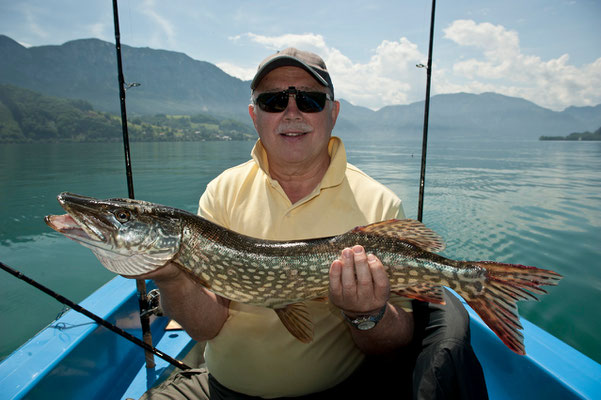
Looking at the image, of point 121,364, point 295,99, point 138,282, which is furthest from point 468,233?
point 121,364

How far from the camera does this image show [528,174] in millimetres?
23078

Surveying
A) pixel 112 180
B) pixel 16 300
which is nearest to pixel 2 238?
pixel 16 300

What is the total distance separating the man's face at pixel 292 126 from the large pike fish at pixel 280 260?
79 cm

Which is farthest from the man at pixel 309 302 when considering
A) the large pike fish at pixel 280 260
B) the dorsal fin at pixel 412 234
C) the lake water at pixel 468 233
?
the lake water at pixel 468 233

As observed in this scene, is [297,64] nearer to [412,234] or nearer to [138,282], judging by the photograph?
[412,234]

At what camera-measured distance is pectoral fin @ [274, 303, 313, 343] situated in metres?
1.98

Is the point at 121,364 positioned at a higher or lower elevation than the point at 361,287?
lower

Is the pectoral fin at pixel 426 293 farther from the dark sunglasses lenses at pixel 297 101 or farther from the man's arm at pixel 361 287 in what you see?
the dark sunglasses lenses at pixel 297 101

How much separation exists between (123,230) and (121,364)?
2268mm

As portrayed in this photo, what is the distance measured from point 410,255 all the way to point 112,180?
982 inches

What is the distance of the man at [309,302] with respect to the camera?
2039mm

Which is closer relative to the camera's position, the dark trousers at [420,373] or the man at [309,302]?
the dark trousers at [420,373]

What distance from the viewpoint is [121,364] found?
3346 millimetres

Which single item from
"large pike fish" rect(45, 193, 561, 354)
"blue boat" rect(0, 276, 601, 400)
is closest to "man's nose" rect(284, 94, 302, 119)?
"large pike fish" rect(45, 193, 561, 354)
